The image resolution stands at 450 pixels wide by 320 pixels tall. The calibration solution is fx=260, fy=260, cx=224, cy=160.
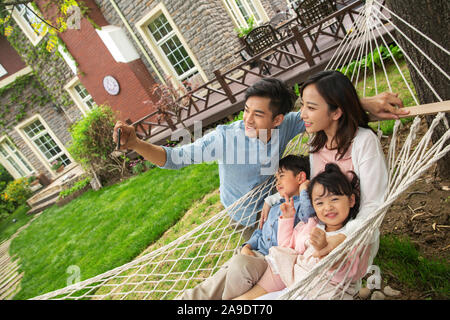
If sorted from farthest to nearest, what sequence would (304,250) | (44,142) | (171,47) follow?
(44,142) < (171,47) < (304,250)

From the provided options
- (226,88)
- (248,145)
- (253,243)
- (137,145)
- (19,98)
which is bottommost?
(253,243)

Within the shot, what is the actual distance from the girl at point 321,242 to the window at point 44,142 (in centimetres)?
1046

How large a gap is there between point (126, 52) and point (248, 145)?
611cm

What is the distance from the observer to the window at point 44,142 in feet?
31.1

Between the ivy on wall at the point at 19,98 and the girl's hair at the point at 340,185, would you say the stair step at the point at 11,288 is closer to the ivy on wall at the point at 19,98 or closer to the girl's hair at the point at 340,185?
the girl's hair at the point at 340,185

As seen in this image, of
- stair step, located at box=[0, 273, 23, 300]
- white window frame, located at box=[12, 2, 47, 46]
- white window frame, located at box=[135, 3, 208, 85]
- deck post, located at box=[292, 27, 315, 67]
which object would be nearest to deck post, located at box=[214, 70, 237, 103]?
deck post, located at box=[292, 27, 315, 67]

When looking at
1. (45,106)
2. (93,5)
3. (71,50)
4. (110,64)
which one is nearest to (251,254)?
(110,64)

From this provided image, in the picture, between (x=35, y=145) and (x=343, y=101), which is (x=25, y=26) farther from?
(x=343, y=101)

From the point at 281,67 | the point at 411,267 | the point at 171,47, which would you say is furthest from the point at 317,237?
the point at 171,47

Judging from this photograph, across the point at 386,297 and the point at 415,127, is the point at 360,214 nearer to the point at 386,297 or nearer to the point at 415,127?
the point at 415,127

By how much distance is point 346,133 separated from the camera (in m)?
1.17

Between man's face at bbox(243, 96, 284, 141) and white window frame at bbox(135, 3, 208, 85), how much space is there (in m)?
4.89

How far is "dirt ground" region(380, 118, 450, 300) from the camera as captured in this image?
130cm
